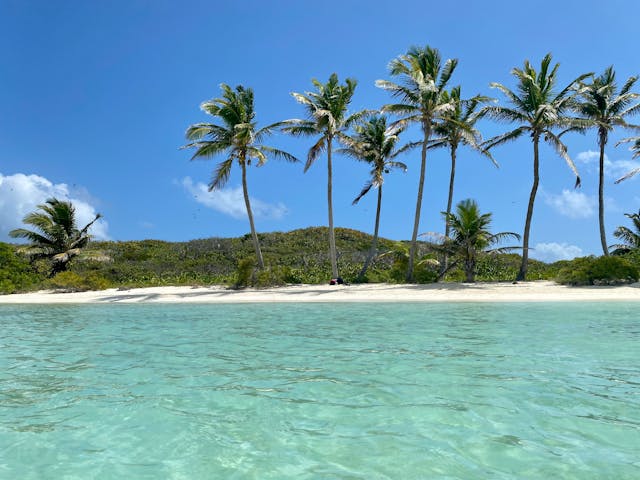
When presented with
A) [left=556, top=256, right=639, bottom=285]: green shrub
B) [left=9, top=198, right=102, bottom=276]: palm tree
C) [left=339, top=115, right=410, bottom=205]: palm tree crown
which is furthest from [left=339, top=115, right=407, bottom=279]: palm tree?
[left=9, top=198, right=102, bottom=276]: palm tree

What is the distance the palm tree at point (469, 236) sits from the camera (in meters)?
23.8

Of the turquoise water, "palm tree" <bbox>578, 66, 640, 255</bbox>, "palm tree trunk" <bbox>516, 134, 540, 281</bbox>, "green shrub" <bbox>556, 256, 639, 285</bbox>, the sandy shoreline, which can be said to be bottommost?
the turquoise water

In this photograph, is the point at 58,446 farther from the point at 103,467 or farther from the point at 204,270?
the point at 204,270

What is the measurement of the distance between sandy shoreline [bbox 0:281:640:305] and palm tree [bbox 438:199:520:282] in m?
2.12

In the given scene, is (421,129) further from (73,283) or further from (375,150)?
(73,283)

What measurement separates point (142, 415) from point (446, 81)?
26.0 meters


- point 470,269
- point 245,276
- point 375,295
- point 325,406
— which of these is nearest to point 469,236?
point 470,269

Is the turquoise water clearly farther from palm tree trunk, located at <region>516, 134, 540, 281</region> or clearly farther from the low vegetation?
palm tree trunk, located at <region>516, 134, 540, 281</region>

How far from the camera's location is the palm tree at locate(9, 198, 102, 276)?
90.5ft

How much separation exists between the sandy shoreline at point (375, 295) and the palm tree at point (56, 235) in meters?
4.38

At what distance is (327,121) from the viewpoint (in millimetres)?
25438

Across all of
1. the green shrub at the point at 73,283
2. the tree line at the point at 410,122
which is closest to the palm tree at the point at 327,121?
the tree line at the point at 410,122

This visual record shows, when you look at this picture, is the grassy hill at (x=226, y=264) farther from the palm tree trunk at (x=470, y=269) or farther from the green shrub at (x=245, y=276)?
the palm tree trunk at (x=470, y=269)

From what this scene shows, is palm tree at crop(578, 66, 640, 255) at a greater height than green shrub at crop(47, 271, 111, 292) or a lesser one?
greater
